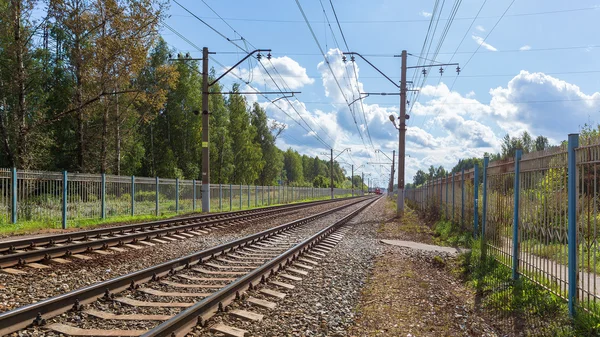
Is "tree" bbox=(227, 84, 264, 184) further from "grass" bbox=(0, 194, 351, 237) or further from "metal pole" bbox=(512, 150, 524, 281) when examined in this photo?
"metal pole" bbox=(512, 150, 524, 281)

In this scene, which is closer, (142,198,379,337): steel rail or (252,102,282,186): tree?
(142,198,379,337): steel rail

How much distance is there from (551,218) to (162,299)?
540cm

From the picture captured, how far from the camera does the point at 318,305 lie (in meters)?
6.31

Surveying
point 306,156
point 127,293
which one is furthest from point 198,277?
point 306,156

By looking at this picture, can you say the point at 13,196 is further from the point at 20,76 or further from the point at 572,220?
the point at 572,220

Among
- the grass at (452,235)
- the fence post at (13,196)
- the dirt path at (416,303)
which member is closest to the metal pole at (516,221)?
the dirt path at (416,303)

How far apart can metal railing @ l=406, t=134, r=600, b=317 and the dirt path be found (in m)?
1.07

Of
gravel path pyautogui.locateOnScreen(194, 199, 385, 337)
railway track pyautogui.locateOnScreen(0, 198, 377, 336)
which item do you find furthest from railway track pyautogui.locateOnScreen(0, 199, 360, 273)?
gravel path pyautogui.locateOnScreen(194, 199, 385, 337)

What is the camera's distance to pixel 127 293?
252 inches

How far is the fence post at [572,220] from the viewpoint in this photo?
17.6 feet

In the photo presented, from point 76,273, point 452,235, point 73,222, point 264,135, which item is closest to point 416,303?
point 76,273

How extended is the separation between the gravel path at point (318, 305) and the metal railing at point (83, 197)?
11050 millimetres

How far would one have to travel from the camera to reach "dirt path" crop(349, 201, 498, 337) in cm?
551

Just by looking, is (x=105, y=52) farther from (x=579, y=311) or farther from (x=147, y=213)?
(x=579, y=311)
